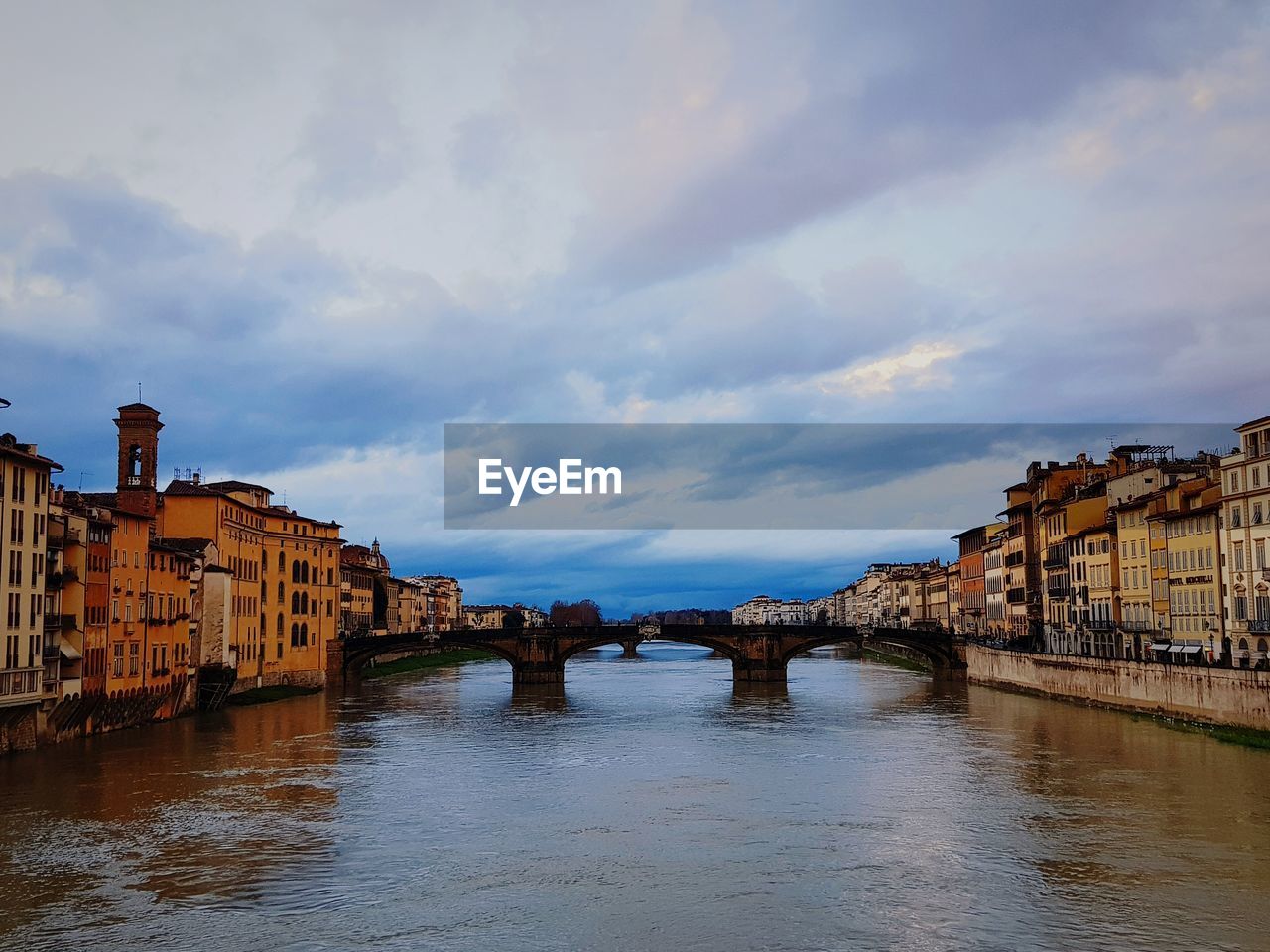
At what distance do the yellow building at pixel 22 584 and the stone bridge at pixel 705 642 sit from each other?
4088 cm

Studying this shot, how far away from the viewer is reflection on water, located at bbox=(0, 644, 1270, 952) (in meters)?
21.0

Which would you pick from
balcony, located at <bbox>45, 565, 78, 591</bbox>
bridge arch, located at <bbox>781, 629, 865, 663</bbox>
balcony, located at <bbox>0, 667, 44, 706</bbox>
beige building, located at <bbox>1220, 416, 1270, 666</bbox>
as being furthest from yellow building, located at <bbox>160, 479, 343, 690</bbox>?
beige building, located at <bbox>1220, 416, 1270, 666</bbox>

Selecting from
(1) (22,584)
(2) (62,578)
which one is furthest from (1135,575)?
(1) (22,584)

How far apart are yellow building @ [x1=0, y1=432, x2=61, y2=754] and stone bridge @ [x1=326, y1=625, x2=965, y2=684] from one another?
4088cm

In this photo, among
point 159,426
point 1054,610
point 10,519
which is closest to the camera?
point 10,519

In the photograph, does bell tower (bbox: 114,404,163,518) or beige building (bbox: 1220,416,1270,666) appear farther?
bell tower (bbox: 114,404,163,518)

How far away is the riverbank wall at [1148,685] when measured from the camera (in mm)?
41031

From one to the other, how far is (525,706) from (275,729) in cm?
1739

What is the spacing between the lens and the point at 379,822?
30328 millimetres

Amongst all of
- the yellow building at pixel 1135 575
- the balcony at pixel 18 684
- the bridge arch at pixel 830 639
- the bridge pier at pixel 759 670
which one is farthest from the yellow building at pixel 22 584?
the bridge arch at pixel 830 639

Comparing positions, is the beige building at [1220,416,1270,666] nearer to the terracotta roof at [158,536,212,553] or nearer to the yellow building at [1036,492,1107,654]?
the yellow building at [1036,492,1107,654]

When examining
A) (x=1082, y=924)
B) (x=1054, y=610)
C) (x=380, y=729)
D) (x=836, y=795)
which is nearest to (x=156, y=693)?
(x=380, y=729)

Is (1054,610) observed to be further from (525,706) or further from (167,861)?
(167,861)

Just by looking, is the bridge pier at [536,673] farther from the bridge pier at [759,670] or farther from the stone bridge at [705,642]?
the bridge pier at [759,670]
